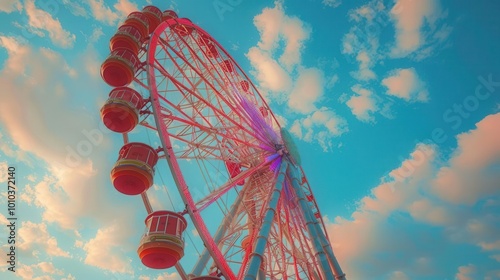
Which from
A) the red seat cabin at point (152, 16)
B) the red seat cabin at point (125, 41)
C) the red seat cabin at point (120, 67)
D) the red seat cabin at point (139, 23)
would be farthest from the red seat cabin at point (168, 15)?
the red seat cabin at point (120, 67)

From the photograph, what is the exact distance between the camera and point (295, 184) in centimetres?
1669

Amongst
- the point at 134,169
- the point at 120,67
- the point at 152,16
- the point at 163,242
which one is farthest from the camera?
the point at 152,16

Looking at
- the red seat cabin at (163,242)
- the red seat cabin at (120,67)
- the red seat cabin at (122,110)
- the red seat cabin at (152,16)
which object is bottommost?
the red seat cabin at (163,242)

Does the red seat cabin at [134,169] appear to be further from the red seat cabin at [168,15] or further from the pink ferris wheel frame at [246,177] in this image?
the red seat cabin at [168,15]

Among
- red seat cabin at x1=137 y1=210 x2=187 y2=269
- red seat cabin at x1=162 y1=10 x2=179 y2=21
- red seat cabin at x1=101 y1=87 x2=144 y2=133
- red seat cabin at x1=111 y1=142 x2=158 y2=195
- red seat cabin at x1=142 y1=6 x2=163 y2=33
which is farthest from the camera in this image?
red seat cabin at x1=142 y1=6 x2=163 y2=33

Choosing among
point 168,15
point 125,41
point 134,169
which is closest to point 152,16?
point 168,15

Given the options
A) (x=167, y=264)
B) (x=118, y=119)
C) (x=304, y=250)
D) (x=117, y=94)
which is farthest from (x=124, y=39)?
(x=304, y=250)

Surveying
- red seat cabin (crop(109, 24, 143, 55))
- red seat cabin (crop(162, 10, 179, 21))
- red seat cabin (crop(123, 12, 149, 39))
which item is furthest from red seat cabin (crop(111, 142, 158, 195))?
red seat cabin (crop(162, 10, 179, 21))

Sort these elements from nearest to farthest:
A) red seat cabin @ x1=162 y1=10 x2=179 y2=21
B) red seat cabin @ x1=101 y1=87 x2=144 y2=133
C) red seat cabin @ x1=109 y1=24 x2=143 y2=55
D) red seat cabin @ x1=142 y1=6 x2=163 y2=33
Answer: red seat cabin @ x1=101 y1=87 x2=144 y2=133 < red seat cabin @ x1=109 y1=24 x2=143 y2=55 < red seat cabin @ x1=162 y1=10 x2=179 y2=21 < red seat cabin @ x1=142 y1=6 x2=163 y2=33

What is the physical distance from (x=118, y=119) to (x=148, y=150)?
2.13 meters

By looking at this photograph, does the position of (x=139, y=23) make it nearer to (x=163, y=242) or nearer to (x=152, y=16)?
(x=152, y=16)

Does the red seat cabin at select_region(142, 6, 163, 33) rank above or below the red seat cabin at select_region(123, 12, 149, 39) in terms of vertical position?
above

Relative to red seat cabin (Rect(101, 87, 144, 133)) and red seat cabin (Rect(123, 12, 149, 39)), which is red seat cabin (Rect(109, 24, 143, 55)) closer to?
red seat cabin (Rect(123, 12, 149, 39))

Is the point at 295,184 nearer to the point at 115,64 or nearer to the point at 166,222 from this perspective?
the point at 166,222
